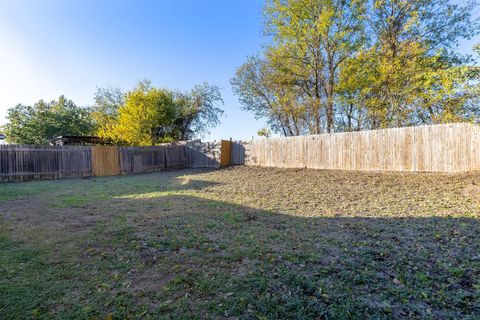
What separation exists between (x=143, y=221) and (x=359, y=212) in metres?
4.10

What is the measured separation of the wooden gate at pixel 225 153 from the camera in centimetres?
1369

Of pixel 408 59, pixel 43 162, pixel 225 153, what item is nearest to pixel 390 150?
pixel 408 59

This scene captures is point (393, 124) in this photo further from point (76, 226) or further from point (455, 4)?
point (76, 226)

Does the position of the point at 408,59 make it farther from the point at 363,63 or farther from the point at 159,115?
the point at 159,115

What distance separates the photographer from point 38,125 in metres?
23.8

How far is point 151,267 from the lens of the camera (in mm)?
2512

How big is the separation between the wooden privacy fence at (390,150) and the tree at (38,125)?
23751 mm

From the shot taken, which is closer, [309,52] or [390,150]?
[390,150]

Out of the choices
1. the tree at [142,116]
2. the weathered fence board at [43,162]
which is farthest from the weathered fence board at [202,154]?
the weathered fence board at [43,162]

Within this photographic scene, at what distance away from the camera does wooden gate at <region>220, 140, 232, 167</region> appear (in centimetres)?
1369

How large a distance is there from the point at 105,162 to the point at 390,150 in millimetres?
13022

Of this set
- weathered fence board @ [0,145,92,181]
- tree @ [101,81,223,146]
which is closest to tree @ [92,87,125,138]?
tree @ [101,81,223,146]

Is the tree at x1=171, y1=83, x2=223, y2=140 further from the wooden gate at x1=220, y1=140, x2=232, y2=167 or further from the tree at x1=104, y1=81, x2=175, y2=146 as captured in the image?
the wooden gate at x1=220, y1=140, x2=232, y2=167

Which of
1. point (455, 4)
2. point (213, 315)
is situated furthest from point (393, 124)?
point (213, 315)
